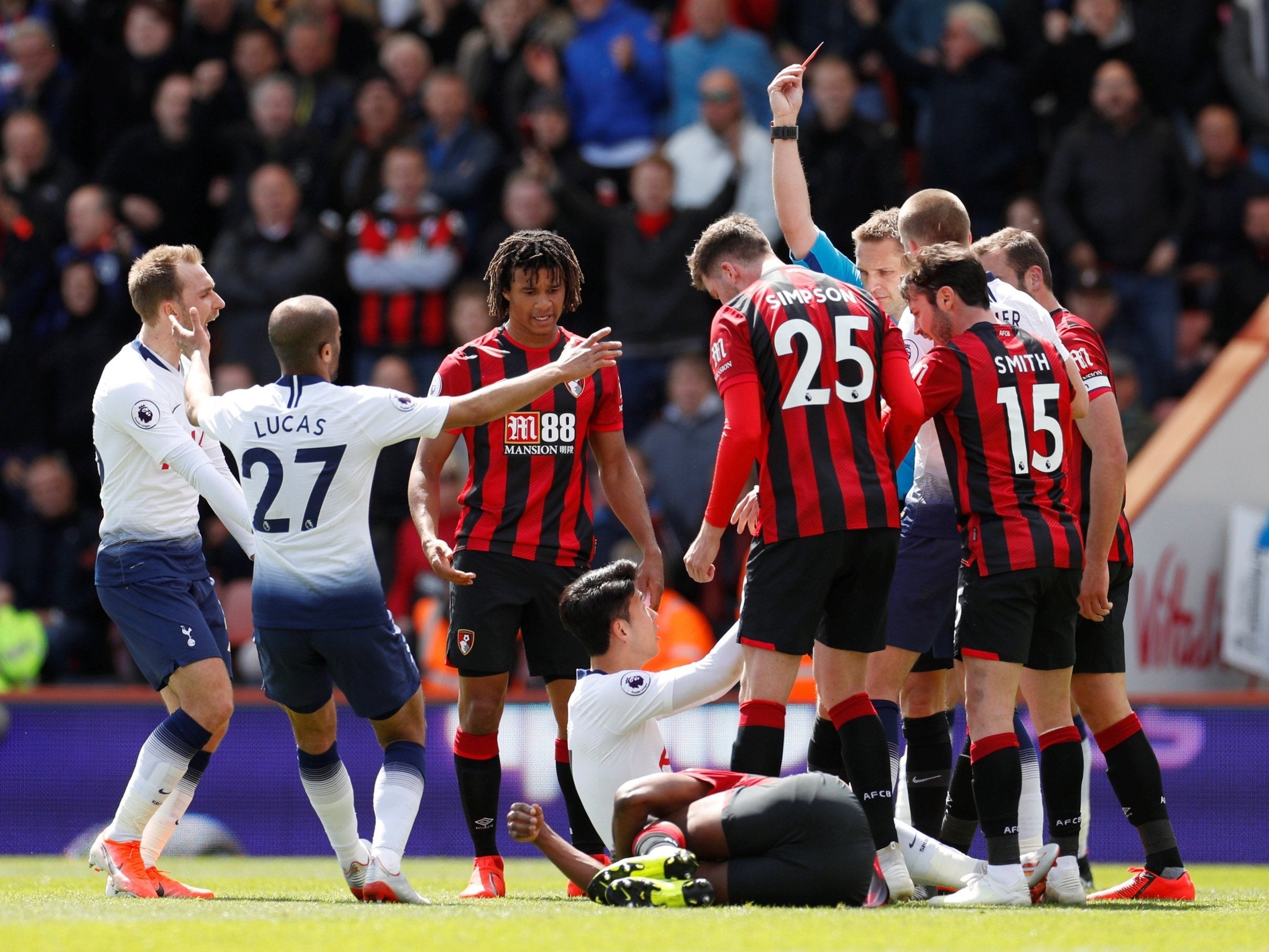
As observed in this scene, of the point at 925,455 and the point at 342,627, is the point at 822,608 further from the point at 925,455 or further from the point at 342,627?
the point at 342,627

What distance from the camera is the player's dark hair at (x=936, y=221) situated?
691cm

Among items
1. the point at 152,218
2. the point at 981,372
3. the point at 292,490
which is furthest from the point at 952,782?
the point at 152,218

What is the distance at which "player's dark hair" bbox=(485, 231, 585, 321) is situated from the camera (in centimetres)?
711

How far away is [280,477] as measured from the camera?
19.9ft

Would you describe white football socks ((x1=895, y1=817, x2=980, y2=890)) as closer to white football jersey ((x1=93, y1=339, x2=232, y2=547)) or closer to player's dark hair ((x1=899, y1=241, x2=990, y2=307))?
player's dark hair ((x1=899, y1=241, x2=990, y2=307))

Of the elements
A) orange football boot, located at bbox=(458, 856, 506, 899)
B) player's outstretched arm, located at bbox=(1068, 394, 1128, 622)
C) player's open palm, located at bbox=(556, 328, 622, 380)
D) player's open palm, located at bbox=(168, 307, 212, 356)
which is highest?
player's open palm, located at bbox=(168, 307, 212, 356)

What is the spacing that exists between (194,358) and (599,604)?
6.21 ft

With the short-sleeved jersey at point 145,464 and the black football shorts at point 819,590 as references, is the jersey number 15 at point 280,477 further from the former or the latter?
the black football shorts at point 819,590

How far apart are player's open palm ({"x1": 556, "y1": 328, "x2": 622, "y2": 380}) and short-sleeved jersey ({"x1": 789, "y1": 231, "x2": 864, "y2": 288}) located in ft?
3.56

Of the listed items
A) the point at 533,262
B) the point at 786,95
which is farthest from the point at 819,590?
the point at 786,95

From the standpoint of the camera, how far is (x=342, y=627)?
20.1 ft

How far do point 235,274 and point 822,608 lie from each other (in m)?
8.43

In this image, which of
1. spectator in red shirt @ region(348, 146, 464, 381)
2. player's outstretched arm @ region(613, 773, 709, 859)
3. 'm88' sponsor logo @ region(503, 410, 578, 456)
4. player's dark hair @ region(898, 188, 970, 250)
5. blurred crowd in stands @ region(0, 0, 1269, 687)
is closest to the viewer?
player's outstretched arm @ region(613, 773, 709, 859)

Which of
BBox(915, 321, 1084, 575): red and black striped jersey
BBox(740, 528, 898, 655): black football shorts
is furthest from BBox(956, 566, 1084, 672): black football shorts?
BBox(740, 528, 898, 655): black football shorts
